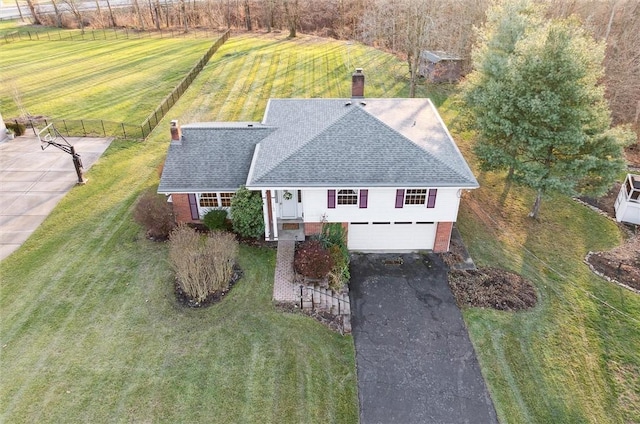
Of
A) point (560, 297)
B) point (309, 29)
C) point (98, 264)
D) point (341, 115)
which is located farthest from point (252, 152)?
point (309, 29)

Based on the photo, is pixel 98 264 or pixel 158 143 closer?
pixel 98 264

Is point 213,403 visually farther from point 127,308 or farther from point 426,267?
point 426,267

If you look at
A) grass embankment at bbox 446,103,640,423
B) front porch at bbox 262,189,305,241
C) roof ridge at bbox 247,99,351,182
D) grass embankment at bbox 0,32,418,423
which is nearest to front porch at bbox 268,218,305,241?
front porch at bbox 262,189,305,241

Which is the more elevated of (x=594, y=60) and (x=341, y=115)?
(x=594, y=60)

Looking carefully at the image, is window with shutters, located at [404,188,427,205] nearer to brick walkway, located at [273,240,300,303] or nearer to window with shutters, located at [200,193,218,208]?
brick walkway, located at [273,240,300,303]

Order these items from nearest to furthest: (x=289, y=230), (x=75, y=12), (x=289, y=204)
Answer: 1. (x=289, y=204)
2. (x=289, y=230)
3. (x=75, y=12)

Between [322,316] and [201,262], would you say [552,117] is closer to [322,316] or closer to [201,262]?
[322,316]

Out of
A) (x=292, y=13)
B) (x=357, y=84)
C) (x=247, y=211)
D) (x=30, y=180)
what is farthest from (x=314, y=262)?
(x=292, y=13)
